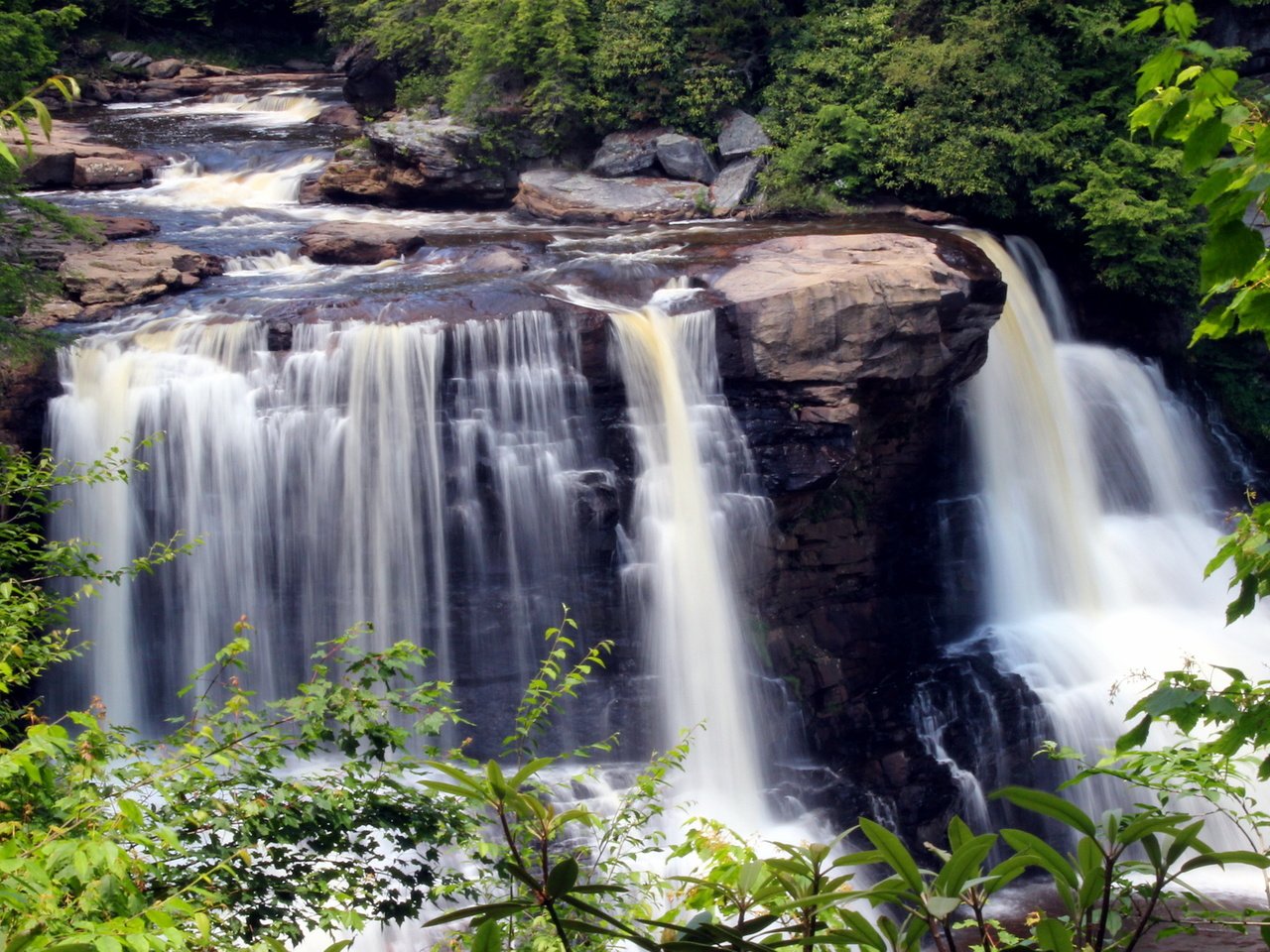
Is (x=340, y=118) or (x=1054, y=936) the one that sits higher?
(x=340, y=118)

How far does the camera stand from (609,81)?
694 inches

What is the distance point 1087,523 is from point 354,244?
944 centimetres

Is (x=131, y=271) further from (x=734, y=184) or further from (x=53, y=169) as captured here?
(x=734, y=184)

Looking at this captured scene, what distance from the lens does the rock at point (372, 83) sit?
21319mm

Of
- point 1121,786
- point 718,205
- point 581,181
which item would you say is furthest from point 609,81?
point 1121,786

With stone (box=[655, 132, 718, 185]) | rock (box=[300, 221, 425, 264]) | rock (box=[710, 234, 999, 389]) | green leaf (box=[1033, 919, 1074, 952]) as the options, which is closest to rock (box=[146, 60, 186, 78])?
stone (box=[655, 132, 718, 185])

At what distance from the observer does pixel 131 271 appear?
11.9 m

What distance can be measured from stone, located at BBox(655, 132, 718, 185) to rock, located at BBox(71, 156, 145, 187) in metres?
8.15

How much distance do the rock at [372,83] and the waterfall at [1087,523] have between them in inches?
488

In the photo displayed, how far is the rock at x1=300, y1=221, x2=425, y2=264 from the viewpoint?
13328mm

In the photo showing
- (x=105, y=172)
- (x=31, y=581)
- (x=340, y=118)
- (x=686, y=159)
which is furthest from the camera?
(x=340, y=118)

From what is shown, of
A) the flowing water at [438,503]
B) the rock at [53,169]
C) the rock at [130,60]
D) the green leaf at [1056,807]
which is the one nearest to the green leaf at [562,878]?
the green leaf at [1056,807]

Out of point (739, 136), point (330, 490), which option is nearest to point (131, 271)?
point (330, 490)

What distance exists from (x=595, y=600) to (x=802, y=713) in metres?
2.28
